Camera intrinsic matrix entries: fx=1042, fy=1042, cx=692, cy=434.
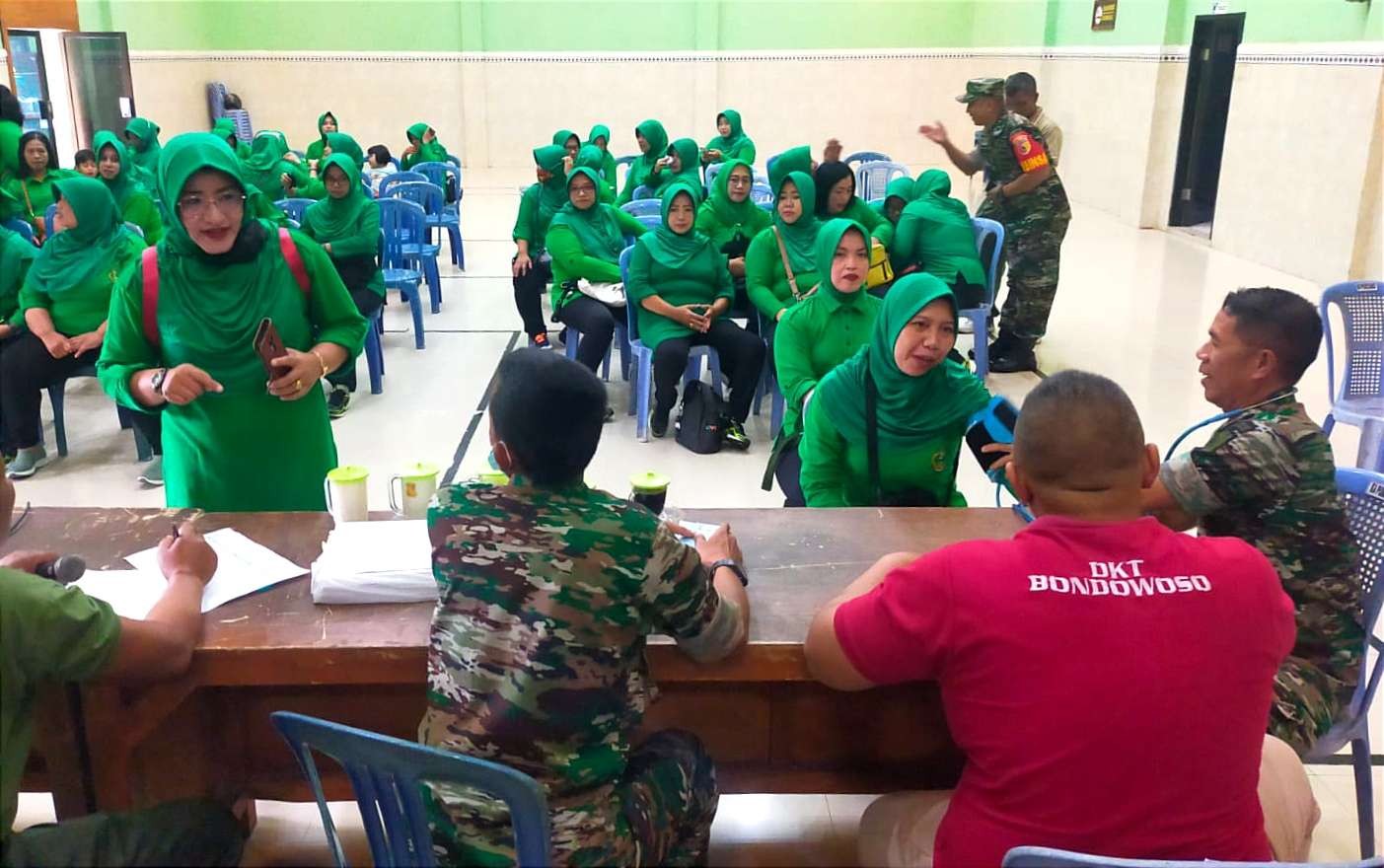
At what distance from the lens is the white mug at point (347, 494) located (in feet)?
6.26

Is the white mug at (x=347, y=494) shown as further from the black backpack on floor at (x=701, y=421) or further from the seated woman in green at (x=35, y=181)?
the seated woman in green at (x=35, y=181)

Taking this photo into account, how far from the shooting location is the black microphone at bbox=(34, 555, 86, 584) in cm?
158

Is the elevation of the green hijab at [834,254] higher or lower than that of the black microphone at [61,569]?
higher

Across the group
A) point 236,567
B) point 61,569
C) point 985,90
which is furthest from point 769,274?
point 61,569

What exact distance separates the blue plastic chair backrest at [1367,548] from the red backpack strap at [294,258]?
2.14 metres

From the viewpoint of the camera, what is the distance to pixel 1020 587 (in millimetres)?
1259

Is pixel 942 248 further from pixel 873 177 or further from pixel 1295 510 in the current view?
pixel 873 177

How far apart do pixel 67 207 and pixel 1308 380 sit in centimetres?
588

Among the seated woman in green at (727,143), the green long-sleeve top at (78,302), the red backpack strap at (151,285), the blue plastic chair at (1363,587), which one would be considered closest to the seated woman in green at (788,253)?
the green long-sleeve top at (78,302)

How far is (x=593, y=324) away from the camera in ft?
16.5

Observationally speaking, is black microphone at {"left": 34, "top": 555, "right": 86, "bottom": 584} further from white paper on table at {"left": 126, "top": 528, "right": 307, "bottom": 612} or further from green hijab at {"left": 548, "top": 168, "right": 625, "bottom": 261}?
green hijab at {"left": 548, "top": 168, "right": 625, "bottom": 261}

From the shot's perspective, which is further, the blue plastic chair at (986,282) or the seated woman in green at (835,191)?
the seated woman in green at (835,191)

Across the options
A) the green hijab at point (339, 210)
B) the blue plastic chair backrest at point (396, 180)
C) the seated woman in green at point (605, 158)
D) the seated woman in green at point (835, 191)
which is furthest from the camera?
the seated woman in green at point (605, 158)

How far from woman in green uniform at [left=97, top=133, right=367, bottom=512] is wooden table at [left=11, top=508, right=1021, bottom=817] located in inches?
13.8
